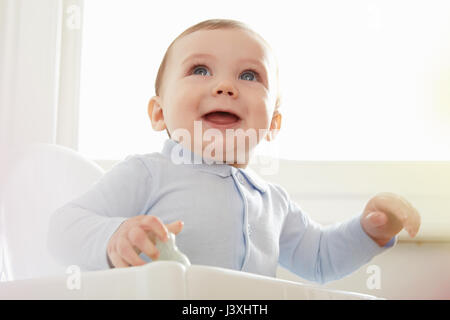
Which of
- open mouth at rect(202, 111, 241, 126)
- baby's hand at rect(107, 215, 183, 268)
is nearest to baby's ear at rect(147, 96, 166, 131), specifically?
open mouth at rect(202, 111, 241, 126)

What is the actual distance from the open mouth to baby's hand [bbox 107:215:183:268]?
29cm

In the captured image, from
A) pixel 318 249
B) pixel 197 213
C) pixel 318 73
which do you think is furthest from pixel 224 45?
pixel 318 73

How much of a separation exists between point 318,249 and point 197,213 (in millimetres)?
Answer: 285

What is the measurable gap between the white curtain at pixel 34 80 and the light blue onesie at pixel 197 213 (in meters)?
0.51

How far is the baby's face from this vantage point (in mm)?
864

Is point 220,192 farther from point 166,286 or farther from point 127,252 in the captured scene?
point 166,286

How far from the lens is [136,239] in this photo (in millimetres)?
573

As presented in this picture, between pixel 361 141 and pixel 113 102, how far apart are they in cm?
62

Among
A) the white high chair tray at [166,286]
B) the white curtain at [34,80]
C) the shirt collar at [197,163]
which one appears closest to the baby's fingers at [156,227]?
the white high chair tray at [166,286]

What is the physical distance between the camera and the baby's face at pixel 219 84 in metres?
0.86

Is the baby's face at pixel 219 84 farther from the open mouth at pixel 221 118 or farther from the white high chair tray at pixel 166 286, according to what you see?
the white high chair tray at pixel 166 286

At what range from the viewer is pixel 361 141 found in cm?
136

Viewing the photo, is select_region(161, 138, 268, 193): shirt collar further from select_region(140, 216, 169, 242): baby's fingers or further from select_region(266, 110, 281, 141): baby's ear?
select_region(140, 216, 169, 242): baby's fingers

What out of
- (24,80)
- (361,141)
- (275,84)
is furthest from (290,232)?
(24,80)
